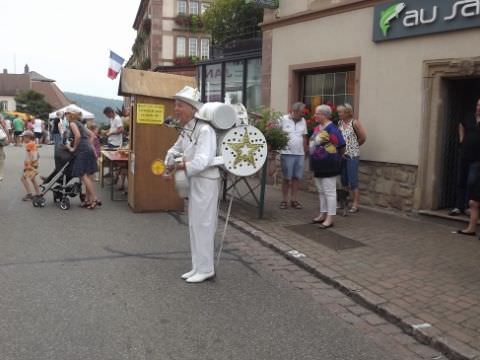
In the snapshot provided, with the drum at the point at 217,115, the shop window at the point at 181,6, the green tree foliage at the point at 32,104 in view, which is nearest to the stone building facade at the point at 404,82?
the drum at the point at 217,115

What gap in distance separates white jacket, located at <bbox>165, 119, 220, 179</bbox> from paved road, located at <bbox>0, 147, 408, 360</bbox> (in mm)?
1085

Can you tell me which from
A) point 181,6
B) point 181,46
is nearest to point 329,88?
point 181,46

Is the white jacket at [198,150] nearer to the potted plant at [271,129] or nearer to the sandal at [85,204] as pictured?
the potted plant at [271,129]

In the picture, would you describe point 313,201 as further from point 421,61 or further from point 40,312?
point 40,312

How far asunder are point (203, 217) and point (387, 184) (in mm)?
4717

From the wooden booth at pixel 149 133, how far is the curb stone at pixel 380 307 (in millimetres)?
2552

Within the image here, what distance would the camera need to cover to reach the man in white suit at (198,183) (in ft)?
15.8

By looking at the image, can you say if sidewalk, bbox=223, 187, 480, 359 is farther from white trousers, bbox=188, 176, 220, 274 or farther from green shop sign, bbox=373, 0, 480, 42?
green shop sign, bbox=373, 0, 480, 42

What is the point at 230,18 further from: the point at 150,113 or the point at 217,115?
the point at 217,115

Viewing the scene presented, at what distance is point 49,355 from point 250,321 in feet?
4.90

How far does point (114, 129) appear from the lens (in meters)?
12.4

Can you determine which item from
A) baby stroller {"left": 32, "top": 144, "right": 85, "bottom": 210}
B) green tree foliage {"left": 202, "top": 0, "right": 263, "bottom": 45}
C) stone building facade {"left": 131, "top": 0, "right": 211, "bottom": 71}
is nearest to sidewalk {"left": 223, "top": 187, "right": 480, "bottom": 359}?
baby stroller {"left": 32, "top": 144, "right": 85, "bottom": 210}

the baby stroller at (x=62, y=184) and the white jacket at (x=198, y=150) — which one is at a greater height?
the white jacket at (x=198, y=150)

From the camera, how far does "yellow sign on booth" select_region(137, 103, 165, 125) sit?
325 inches
